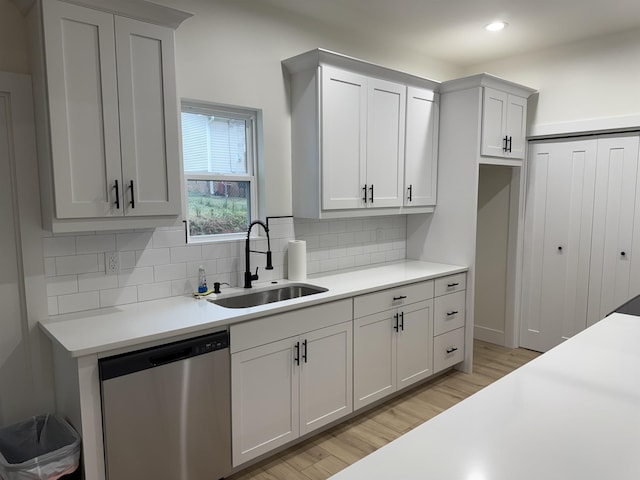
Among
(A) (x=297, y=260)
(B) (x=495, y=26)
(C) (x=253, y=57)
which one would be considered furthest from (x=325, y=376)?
(B) (x=495, y=26)

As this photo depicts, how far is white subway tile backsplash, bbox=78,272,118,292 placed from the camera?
2389mm

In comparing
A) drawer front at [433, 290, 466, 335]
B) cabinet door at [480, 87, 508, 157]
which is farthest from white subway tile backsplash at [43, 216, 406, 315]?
cabinet door at [480, 87, 508, 157]

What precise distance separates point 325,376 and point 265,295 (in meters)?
0.67

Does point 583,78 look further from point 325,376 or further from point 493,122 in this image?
point 325,376

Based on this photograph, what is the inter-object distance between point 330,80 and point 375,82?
17.5 inches

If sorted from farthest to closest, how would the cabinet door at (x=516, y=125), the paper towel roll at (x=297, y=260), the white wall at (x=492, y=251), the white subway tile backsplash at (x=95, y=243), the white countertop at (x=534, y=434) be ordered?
the white wall at (x=492, y=251) < the cabinet door at (x=516, y=125) < the paper towel roll at (x=297, y=260) < the white subway tile backsplash at (x=95, y=243) < the white countertop at (x=534, y=434)

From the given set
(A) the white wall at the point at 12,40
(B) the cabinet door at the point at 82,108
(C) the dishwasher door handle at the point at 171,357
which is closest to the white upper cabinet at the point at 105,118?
(B) the cabinet door at the point at 82,108

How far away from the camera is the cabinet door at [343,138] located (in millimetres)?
3094

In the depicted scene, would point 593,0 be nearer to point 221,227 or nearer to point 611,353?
point 611,353

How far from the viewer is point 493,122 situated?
3.80 m

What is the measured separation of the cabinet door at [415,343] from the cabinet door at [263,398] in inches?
39.6

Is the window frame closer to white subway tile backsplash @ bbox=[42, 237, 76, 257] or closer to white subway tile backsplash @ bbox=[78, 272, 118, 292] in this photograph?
white subway tile backsplash @ bbox=[78, 272, 118, 292]

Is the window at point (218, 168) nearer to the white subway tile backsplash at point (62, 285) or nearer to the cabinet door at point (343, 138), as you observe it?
the cabinet door at point (343, 138)

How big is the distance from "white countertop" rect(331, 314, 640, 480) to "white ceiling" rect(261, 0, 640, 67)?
260cm
